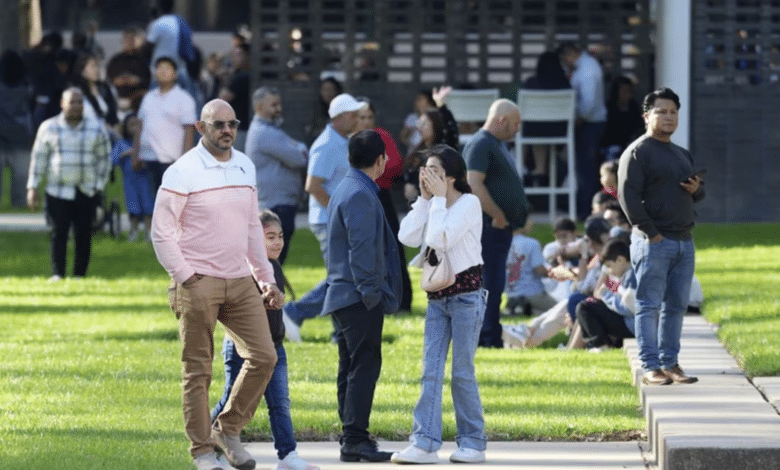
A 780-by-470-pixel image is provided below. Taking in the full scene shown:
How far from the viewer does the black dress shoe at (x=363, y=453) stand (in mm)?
9094

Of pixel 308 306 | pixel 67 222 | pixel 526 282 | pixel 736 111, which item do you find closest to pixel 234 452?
pixel 308 306

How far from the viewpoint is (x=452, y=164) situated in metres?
9.20

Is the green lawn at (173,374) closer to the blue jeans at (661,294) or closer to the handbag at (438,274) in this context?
the blue jeans at (661,294)

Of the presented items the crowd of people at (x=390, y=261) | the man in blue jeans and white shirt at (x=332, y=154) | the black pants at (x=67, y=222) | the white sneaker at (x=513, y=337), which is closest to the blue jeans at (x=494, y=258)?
the crowd of people at (x=390, y=261)

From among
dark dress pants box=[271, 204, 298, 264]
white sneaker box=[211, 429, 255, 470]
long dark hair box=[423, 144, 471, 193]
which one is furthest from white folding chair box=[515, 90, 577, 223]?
white sneaker box=[211, 429, 255, 470]

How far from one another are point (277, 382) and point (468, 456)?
1.02 metres

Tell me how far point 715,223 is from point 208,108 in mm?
13413

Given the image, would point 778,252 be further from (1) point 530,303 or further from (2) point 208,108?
(2) point 208,108

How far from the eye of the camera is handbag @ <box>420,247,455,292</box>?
900 cm

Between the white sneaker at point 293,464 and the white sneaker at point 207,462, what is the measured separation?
30cm

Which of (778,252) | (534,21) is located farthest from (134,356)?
(534,21)

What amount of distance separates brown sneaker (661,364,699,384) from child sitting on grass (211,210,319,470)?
8.35 ft

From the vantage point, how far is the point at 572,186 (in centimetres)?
2066

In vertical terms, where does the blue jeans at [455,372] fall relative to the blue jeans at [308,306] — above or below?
above
